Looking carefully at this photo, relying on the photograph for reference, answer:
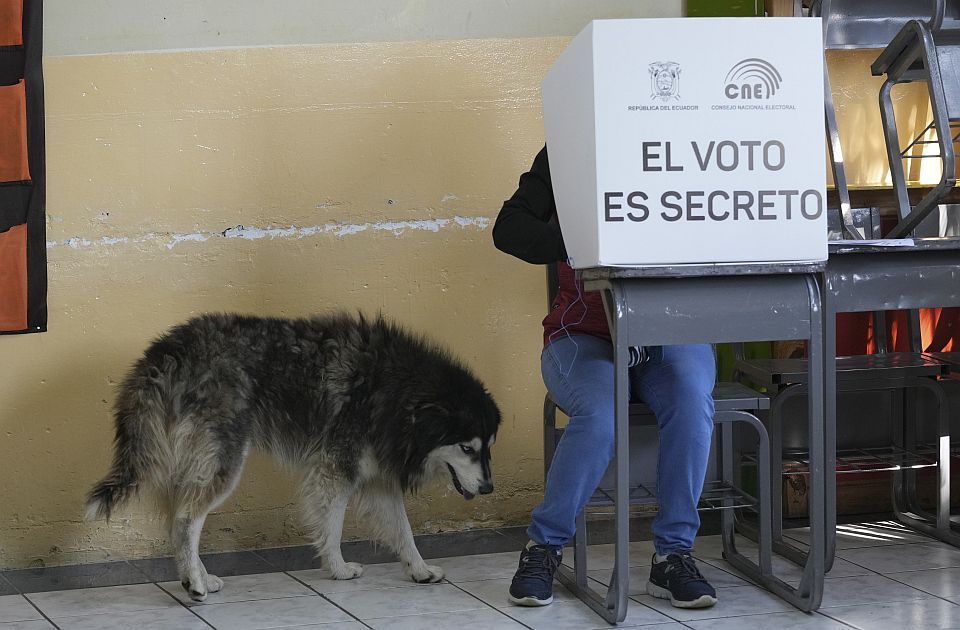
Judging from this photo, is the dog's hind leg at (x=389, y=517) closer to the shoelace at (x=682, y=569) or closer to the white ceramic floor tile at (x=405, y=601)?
the white ceramic floor tile at (x=405, y=601)

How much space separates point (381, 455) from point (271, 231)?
822 mm

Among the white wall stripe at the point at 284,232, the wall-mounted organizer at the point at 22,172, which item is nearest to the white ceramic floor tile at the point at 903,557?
the white wall stripe at the point at 284,232

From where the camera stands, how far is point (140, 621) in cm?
269

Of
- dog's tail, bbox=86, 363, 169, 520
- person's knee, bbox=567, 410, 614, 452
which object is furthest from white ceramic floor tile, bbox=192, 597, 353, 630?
person's knee, bbox=567, 410, 614, 452

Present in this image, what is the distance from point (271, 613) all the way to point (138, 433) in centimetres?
59

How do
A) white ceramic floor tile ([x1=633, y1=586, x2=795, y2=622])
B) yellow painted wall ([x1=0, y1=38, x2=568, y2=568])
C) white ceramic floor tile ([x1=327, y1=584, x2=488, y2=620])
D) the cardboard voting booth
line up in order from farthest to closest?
yellow painted wall ([x1=0, y1=38, x2=568, y2=568]), white ceramic floor tile ([x1=327, y1=584, x2=488, y2=620]), white ceramic floor tile ([x1=633, y1=586, x2=795, y2=622]), the cardboard voting booth

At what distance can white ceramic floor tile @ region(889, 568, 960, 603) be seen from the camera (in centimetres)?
276

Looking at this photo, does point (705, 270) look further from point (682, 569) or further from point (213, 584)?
point (213, 584)

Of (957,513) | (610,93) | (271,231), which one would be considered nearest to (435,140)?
(271,231)

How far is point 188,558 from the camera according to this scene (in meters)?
2.84

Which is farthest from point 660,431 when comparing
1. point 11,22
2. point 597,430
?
point 11,22

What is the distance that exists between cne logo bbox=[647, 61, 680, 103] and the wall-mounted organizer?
1885 millimetres

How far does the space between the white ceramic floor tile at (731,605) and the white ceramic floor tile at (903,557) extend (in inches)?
16.6

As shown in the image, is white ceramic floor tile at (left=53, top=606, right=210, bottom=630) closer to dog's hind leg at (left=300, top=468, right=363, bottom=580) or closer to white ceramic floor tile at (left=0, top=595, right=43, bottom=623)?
white ceramic floor tile at (left=0, top=595, right=43, bottom=623)
